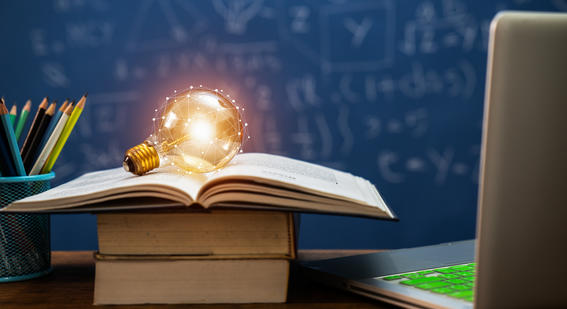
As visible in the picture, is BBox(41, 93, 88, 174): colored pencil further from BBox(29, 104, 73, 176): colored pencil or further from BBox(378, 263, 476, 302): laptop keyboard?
BBox(378, 263, 476, 302): laptop keyboard

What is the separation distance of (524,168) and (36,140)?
1.88ft

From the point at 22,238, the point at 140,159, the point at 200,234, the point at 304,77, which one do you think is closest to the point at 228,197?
the point at 200,234

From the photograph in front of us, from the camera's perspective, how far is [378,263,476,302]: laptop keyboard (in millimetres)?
472

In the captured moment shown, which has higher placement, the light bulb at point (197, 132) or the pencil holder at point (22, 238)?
the light bulb at point (197, 132)

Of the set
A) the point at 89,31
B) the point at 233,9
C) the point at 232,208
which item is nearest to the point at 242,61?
the point at 233,9

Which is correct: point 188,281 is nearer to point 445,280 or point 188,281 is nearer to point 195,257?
point 195,257

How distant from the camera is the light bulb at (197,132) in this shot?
0.64 metres

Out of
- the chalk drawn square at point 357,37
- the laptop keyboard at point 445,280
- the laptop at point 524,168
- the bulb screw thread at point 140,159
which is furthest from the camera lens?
the chalk drawn square at point 357,37

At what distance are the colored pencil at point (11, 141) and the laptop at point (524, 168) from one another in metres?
0.52

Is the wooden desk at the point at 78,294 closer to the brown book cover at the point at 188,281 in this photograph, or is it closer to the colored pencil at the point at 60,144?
the brown book cover at the point at 188,281

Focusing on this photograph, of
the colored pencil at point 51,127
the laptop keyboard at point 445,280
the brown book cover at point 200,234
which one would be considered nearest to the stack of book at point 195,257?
the brown book cover at point 200,234

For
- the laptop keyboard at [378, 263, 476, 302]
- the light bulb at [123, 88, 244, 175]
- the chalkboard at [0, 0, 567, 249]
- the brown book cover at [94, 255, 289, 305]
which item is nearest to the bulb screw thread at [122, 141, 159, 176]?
the light bulb at [123, 88, 244, 175]

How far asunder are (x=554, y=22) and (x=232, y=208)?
0.99 feet

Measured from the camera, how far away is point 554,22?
36 cm
